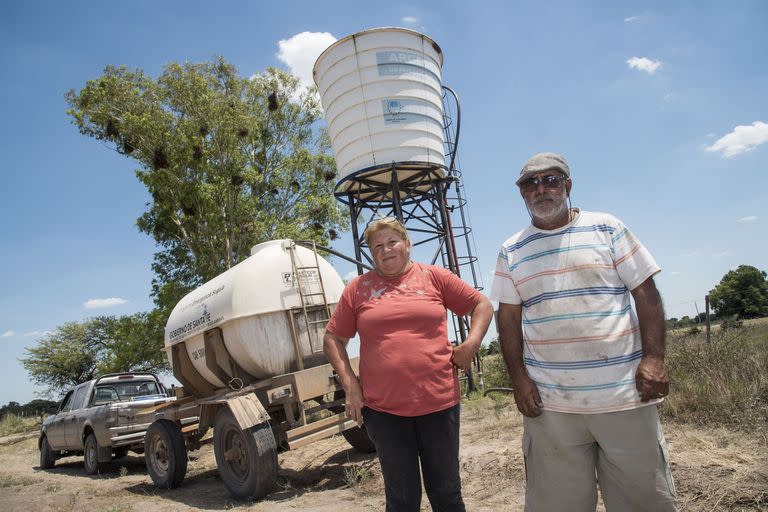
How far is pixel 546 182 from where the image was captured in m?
2.66

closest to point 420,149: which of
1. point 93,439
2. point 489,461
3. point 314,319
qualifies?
point 314,319

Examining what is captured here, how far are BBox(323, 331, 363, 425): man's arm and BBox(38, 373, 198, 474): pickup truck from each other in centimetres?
703

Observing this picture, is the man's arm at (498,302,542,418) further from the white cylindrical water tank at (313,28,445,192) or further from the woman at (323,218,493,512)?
the white cylindrical water tank at (313,28,445,192)

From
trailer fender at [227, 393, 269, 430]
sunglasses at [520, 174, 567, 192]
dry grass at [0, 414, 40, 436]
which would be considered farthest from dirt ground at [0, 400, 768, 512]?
dry grass at [0, 414, 40, 436]

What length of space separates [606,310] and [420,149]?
9172 mm

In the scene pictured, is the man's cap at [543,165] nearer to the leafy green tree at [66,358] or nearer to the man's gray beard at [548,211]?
the man's gray beard at [548,211]

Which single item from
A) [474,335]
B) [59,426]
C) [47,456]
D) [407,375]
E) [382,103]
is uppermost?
[382,103]

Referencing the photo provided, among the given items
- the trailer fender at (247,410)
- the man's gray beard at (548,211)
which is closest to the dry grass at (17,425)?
the trailer fender at (247,410)

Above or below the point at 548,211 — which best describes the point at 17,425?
below

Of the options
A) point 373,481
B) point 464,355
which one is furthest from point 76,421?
point 464,355

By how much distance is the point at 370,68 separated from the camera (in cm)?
1122

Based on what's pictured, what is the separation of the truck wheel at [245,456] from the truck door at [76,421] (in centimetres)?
574

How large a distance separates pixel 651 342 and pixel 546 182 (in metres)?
0.95

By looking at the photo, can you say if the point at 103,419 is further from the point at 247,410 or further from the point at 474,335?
the point at 474,335
